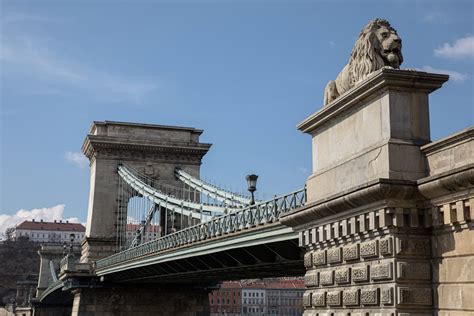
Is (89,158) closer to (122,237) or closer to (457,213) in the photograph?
(122,237)

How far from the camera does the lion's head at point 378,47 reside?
14.2 metres

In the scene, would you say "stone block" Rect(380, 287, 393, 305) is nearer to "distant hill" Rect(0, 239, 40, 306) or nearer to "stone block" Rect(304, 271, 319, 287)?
"stone block" Rect(304, 271, 319, 287)

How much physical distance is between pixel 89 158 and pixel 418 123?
53.5 metres

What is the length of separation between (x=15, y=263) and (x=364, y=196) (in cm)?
18659

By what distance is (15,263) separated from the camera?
18850 cm

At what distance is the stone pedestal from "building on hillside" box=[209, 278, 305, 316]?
509 ft

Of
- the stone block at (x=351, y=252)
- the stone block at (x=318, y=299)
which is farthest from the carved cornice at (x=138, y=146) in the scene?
the stone block at (x=351, y=252)

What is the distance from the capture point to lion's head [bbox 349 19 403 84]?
14.2 meters

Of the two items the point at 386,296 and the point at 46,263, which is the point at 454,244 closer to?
the point at 386,296

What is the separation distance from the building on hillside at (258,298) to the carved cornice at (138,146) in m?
111

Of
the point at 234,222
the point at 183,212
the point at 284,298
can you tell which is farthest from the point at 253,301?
the point at 234,222

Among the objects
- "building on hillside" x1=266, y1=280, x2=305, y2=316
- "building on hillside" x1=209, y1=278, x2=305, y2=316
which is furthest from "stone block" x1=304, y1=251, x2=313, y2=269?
"building on hillside" x1=266, y1=280, x2=305, y2=316

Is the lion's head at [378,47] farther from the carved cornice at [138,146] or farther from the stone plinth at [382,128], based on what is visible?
the carved cornice at [138,146]

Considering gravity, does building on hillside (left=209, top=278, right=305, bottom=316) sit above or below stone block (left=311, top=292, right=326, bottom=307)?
above
